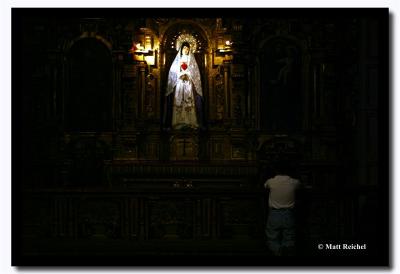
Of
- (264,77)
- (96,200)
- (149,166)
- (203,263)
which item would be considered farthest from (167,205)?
(264,77)

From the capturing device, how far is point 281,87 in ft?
47.2

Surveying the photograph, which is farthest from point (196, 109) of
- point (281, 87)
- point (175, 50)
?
point (281, 87)

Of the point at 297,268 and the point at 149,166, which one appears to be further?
the point at 149,166

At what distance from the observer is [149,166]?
1408 centimetres

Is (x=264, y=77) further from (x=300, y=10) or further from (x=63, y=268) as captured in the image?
(x=63, y=268)

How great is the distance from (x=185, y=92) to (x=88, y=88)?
1970mm

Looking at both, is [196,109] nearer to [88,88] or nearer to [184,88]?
[184,88]

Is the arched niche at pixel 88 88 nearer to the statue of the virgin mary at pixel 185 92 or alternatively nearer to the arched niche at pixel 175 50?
the arched niche at pixel 175 50

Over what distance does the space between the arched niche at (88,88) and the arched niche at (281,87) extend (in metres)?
3.13

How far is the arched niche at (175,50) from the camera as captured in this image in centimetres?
1450

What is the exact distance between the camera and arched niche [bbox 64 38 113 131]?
1437cm

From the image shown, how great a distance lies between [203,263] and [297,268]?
114 centimetres

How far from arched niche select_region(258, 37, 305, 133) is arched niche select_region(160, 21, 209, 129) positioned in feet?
3.72

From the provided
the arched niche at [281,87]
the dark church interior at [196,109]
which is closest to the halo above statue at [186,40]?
the dark church interior at [196,109]
